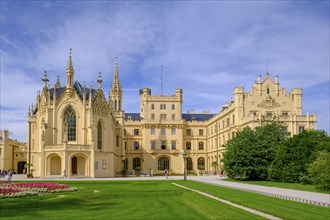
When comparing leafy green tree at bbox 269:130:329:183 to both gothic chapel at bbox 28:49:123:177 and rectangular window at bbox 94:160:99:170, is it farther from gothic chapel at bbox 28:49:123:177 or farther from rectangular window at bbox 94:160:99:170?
gothic chapel at bbox 28:49:123:177

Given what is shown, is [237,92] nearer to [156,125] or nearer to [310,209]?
[156,125]

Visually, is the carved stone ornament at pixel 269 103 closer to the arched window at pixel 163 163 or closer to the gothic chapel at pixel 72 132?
the gothic chapel at pixel 72 132

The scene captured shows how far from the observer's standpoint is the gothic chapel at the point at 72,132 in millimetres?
60156

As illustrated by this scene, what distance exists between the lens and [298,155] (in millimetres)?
41156

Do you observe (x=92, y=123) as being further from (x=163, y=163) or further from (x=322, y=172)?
(x=322, y=172)

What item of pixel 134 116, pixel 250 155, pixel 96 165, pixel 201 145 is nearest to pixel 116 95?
pixel 134 116

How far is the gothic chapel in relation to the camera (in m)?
60.2

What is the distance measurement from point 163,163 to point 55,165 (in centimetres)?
2966

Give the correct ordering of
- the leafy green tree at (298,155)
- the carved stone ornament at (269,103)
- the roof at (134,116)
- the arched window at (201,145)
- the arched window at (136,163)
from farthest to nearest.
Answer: the roof at (134,116) → the arched window at (201,145) → the arched window at (136,163) → the carved stone ornament at (269,103) → the leafy green tree at (298,155)

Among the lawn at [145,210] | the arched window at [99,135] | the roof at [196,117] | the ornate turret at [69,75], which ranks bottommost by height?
the lawn at [145,210]

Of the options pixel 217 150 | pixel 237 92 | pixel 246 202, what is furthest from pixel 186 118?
pixel 246 202

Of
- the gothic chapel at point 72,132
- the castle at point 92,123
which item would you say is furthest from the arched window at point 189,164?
the gothic chapel at point 72,132

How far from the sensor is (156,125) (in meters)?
85.7

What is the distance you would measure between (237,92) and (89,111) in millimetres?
25185
